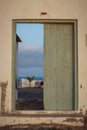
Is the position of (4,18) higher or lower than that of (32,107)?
higher

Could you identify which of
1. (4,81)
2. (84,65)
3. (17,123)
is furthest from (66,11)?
(17,123)

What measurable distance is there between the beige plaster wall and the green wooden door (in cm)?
32

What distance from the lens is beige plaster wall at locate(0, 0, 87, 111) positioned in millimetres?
10656

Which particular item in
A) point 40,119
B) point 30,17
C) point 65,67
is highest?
point 30,17

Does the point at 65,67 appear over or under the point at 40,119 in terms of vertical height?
over

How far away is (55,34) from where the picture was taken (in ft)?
36.1

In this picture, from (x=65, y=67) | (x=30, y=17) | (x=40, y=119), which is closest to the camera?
(x=40, y=119)

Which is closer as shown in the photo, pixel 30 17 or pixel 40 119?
pixel 40 119

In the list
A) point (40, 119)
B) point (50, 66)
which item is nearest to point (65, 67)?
point (50, 66)

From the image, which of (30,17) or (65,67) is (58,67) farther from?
(30,17)

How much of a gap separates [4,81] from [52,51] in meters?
1.42

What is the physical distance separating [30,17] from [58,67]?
1430mm

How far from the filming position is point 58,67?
1095cm

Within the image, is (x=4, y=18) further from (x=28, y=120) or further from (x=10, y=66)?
(x=28, y=120)
